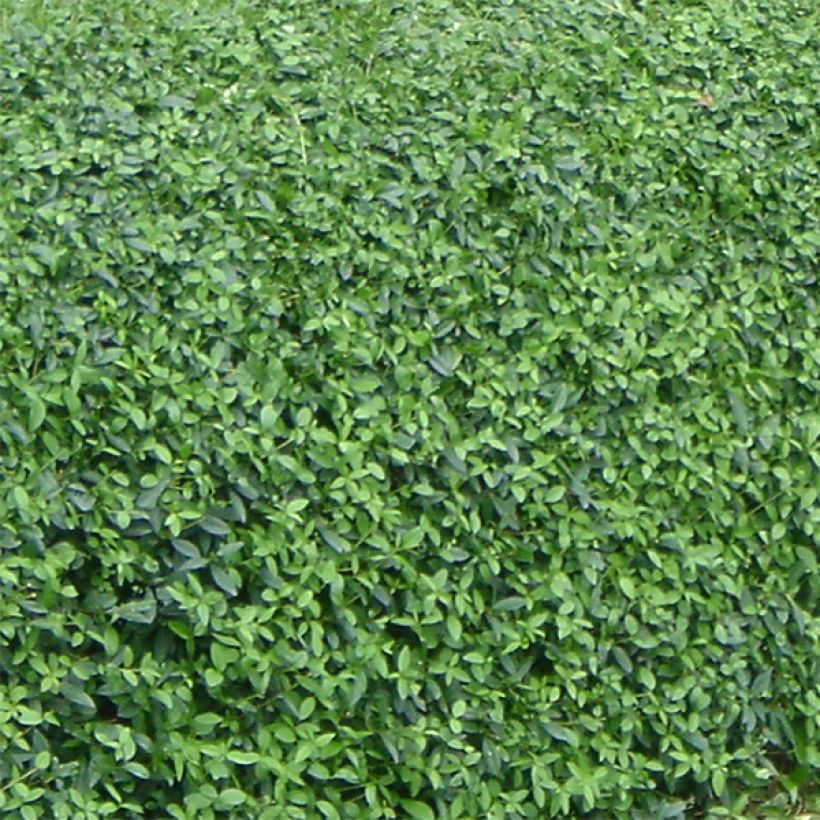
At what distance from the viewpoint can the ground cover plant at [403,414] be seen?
3.96 metres

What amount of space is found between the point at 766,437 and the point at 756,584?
0.39 metres

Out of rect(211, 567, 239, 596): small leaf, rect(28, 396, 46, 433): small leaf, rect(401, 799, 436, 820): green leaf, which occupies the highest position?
rect(28, 396, 46, 433): small leaf

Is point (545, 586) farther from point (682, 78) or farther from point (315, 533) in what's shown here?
point (682, 78)

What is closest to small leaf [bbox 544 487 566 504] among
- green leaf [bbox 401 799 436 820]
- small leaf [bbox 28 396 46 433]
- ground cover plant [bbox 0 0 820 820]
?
ground cover plant [bbox 0 0 820 820]

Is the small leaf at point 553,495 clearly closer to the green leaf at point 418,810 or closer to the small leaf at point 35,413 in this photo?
the green leaf at point 418,810

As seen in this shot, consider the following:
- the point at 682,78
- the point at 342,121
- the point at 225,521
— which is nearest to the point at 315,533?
the point at 225,521

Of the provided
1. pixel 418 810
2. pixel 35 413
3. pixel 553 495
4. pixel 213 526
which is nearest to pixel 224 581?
pixel 213 526

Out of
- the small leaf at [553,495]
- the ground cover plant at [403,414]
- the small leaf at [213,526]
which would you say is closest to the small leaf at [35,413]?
the ground cover plant at [403,414]

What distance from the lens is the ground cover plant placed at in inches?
156

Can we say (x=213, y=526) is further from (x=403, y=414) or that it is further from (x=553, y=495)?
(x=553, y=495)

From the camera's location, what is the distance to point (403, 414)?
4.20m

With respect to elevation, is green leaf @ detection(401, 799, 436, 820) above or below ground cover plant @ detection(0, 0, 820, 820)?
below

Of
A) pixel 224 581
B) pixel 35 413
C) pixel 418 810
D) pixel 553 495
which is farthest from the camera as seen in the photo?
pixel 553 495

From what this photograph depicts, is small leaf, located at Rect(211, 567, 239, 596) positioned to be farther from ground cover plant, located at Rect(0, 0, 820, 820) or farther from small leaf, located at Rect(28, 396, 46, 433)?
small leaf, located at Rect(28, 396, 46, 433)
